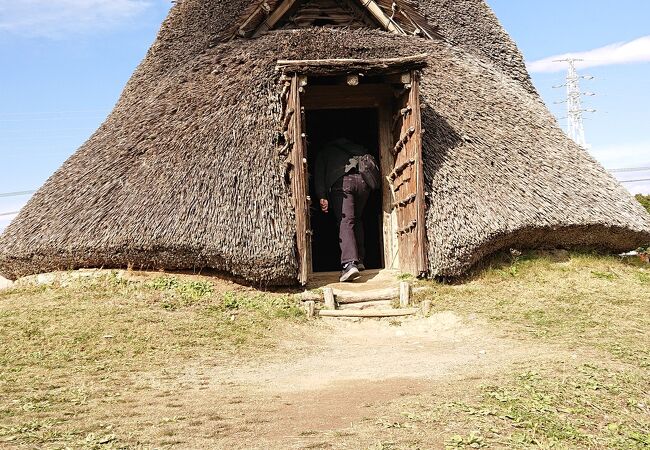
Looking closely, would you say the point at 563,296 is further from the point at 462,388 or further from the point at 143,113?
the point at 143,113

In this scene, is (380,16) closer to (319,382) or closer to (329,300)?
(329,300)

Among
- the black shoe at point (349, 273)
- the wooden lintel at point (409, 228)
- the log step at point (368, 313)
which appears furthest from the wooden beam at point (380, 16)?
the log step at point (368, 313)

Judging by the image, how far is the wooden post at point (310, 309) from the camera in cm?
797

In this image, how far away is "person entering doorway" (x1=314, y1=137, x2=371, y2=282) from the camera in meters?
9.03

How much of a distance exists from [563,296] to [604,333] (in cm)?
133

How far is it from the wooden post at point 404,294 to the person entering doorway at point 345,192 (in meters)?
0.80

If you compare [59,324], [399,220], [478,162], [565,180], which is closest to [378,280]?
[399,220]

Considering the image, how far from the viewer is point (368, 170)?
30.3 ft

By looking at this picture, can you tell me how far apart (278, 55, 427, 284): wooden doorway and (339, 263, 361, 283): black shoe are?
0.43 m

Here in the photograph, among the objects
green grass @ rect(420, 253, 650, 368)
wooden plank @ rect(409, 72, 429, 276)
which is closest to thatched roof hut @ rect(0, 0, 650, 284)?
wooden plank @ rect(409, 72, 429, 276)

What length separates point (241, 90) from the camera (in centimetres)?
909

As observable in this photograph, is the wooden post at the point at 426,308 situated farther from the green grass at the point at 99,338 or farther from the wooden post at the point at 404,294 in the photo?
the green grass at the point at 99,338

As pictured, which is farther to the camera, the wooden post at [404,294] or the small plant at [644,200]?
the small plant at [644,200]

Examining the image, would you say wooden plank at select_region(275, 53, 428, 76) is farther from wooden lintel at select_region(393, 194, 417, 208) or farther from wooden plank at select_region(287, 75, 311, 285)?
wooden lintel at select_region(393, 194, 417, 208)
